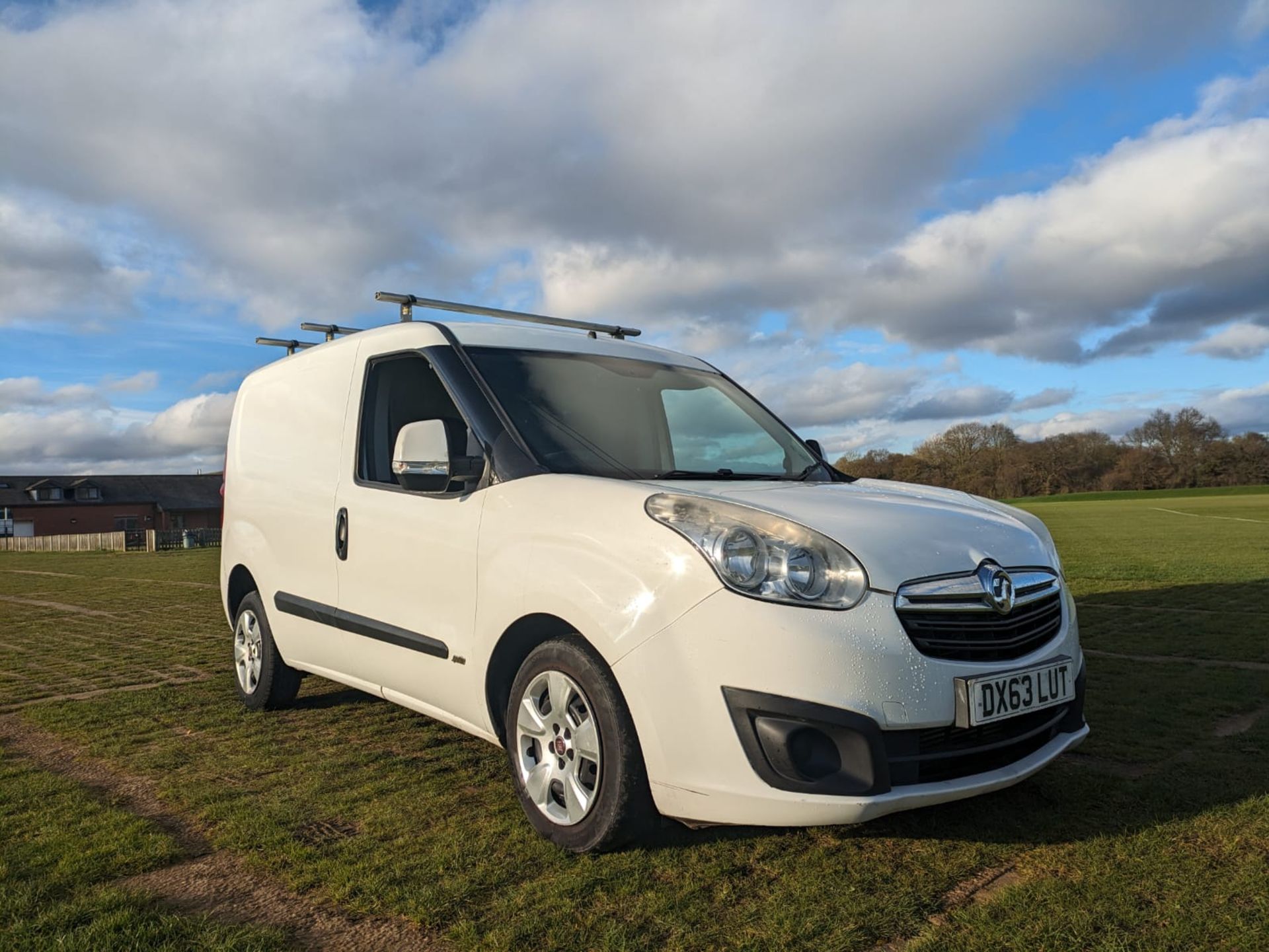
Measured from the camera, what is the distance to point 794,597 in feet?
9.49

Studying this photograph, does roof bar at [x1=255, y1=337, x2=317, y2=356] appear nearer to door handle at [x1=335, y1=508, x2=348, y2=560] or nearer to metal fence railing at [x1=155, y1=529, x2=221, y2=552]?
door handle at [x1=335, y1=508, x2=348, y2=560]

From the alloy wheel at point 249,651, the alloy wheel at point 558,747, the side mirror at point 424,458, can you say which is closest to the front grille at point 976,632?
the alloy wheel at point 558,747

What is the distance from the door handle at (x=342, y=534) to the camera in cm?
463

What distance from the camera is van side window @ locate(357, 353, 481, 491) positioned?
449 centimetres

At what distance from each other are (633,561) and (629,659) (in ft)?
1.04

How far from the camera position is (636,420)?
175 inches

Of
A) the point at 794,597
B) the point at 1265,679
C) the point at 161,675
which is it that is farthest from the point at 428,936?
the point at 1265,679

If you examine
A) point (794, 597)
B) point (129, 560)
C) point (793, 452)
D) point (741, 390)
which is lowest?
point (129, 560)

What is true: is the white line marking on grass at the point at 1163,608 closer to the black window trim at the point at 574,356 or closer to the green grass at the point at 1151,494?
the black window trim at the point at 574,356

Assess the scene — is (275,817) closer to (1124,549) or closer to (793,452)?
(793,452)

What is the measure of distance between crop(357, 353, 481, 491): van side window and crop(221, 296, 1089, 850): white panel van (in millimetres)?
14

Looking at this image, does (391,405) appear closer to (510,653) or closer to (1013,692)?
(510,653)

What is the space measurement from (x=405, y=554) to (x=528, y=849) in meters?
1.42

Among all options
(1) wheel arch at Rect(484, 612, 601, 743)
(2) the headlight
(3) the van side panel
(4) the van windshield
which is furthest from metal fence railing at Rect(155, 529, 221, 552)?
(2) the headlight
